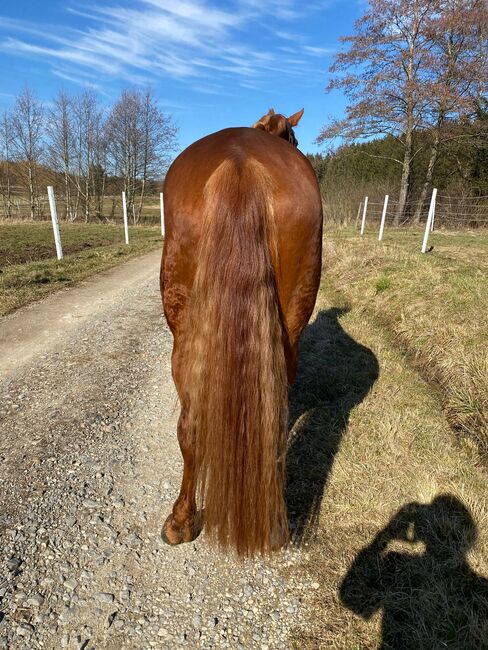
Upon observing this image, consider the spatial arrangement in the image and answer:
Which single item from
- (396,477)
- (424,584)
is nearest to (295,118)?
(396,477)

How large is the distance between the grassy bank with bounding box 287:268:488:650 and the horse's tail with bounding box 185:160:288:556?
47 cm

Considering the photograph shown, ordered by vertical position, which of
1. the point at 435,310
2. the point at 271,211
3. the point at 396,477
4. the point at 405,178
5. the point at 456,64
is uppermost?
the point at 456,64

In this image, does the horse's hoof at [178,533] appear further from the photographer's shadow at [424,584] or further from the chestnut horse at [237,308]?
the photographer's shadow at [424,584]

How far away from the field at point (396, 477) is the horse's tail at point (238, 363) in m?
0.51

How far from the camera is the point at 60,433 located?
2852 millimetres

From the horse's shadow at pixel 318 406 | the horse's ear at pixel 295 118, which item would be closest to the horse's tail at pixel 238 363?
the horse's shadow at pixel 318 406

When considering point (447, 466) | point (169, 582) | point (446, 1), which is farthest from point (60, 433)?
point (446, 1)

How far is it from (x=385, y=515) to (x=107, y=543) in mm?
1490

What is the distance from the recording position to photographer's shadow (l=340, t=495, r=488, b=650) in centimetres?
155

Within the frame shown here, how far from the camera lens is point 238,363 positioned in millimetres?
1557

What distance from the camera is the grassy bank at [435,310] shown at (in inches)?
134

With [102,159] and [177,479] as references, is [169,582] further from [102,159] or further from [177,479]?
[102,159]

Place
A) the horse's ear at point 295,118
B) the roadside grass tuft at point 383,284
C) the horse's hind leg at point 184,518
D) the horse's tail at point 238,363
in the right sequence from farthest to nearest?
the roadside grass tuft at point 383,284, the horse's ear at point 295,118, the horse's hind leg at point 184,518, the horse's tail at point 238,363

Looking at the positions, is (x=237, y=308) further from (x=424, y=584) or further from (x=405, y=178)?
(x=405, y=178)
